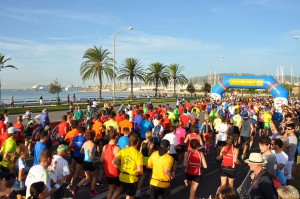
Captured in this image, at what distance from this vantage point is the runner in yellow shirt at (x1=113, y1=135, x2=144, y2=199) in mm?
5742

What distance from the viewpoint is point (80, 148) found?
749 cm

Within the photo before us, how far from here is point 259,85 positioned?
3194cm

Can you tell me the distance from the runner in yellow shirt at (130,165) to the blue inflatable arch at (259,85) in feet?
88.4

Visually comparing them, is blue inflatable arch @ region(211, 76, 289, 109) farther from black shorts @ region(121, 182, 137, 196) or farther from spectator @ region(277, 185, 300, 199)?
spectator @ region(277, 185, 300, 199)

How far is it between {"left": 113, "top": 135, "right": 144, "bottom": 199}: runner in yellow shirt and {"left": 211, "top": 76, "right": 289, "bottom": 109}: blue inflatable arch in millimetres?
26933

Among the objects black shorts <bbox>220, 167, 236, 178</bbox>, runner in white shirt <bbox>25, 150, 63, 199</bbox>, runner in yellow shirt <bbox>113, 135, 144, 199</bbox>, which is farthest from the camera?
black shorts <bbox>220, 167, 236, 178</bbox>

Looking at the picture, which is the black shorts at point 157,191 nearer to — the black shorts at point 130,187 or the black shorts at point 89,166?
the black shorts at point 130,187

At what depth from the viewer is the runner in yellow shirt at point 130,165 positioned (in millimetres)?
5742

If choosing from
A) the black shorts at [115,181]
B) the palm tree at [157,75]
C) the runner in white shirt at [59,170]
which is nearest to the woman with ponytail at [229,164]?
the black shorts at [115,181]

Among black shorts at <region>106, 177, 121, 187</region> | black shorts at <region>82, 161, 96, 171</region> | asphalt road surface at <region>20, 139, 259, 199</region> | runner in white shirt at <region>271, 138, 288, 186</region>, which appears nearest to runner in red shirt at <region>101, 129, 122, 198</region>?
black shorts at <region>106, 177, 121, 187</region>

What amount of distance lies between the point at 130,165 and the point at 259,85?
1155 inches

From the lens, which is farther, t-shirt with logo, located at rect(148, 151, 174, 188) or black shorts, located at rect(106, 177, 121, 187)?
black shorts, located at rect(106, 177, 121, 187)

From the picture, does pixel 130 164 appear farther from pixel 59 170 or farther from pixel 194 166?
pixel 194 166

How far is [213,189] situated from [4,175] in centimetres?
538
